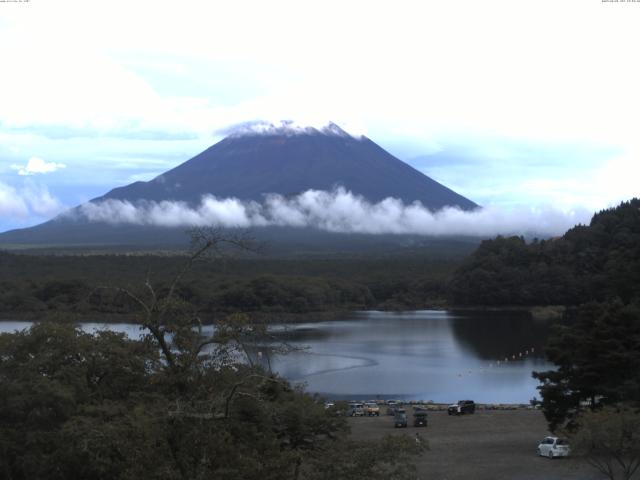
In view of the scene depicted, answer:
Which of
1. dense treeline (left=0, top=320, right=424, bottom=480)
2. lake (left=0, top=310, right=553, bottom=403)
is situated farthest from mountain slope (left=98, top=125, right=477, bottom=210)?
dense treeline (left=0, top=320, right=424, bottom=480)

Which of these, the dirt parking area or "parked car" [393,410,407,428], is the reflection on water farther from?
the dirt parking area

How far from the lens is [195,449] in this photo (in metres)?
5.21

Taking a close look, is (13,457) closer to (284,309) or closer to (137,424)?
(137,424)

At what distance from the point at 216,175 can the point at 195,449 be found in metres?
107

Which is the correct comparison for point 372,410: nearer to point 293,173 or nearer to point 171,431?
point 171,431

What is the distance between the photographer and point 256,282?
167 ft

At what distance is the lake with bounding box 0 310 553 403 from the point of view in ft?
78.2

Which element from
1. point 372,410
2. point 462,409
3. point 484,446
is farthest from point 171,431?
point 462,409

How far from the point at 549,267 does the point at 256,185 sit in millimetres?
55685

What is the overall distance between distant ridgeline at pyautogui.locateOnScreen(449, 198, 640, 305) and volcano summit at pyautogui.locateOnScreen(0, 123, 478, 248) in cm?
4293

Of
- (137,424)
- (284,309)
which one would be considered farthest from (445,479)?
(284,309)

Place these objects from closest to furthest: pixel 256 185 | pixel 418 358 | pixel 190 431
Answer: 1. pixel 190 431
2. pixel 418 358
3. pixel 256 185

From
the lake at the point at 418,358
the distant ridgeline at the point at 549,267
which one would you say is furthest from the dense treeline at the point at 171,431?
the distant ridgeline at the point at 549,267

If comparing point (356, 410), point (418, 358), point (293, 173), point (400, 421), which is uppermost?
point (293, 173)
